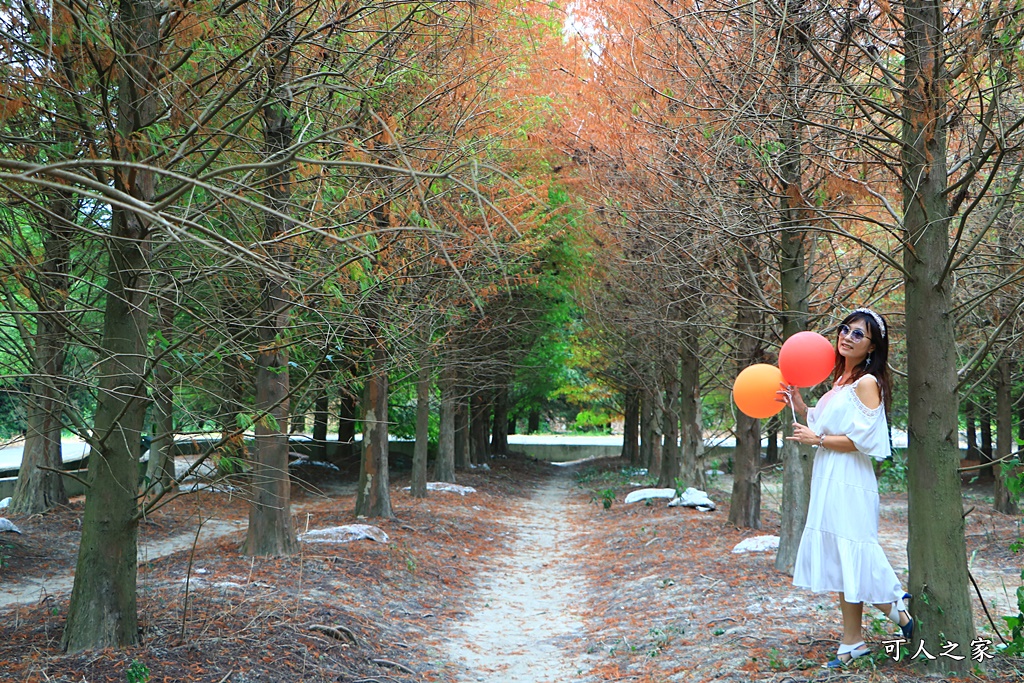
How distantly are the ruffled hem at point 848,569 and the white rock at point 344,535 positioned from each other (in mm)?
7057

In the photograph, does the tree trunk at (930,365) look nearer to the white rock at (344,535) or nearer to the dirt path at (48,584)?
the dirt path at (48,584)

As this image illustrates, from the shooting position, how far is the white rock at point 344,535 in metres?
10.9

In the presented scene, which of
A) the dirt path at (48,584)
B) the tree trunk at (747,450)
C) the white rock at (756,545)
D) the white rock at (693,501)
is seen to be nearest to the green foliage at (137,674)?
the dirt path at (48,584)

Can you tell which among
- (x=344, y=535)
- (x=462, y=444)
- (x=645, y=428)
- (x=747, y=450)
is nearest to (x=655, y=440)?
(x=645, y=428)

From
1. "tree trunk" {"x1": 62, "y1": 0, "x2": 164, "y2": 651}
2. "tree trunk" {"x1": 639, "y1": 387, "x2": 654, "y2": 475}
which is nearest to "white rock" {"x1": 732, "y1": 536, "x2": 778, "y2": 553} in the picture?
"tree trunk" {"x1": 62, "y1": 0, "x2": 164, "y2": 651}

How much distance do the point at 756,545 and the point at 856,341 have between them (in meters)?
6.44

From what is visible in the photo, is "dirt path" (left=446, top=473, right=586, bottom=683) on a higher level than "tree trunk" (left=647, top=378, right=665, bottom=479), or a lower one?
lower

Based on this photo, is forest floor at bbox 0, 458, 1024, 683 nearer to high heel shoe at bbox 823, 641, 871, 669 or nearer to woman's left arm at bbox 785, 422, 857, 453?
high heel shoe at bbox 823, 641, 871, 669

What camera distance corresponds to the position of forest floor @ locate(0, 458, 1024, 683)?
17.6ft

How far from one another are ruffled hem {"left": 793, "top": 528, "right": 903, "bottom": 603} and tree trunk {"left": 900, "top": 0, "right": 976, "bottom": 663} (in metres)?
0.26

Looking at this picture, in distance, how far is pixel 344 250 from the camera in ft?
15.6

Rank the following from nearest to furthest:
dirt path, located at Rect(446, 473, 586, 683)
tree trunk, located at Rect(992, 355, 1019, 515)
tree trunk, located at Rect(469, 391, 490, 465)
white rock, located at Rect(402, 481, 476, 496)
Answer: dirt path, located at Rect(446, 473, 586, 683) < tree trunk, located at Rect(992, 355, 1019, 515) < white rock, located at Rect(402, 481, 476, 496) < tree trunk, located at Rect(469, 391, 490, 465)

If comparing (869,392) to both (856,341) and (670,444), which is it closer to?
(856,341)

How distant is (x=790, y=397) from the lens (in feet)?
17.6
